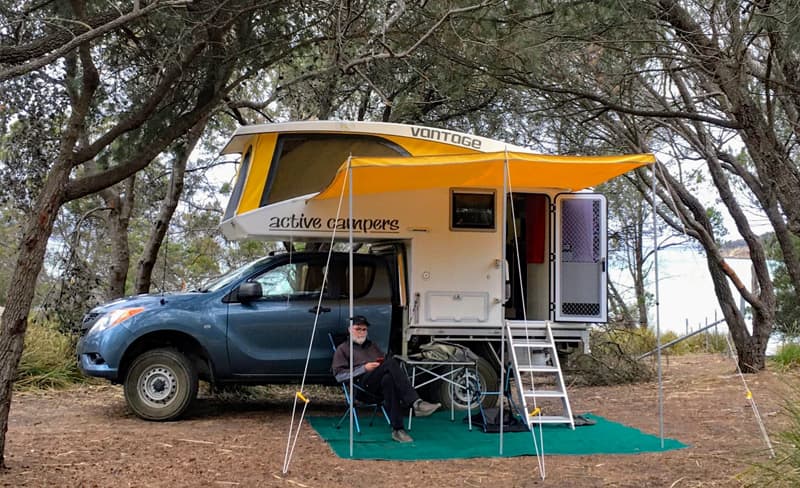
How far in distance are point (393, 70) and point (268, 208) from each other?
4.70m

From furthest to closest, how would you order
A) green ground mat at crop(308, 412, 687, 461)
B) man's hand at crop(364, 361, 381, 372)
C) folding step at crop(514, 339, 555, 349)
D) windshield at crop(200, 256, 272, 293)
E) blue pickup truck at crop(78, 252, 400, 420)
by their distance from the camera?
windshield at crop(200, 256, 272, 293) < blue pickup truck at crop(78, 252, 400, 420) < folding step at crop(514, 339, 555, 349) < man's hand at crop(364, 361, 381, 372) < green ground mat at crop(308, 412, 687, 461)

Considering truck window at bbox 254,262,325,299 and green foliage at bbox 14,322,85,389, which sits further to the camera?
green foliage at bbox 14,322,85,389

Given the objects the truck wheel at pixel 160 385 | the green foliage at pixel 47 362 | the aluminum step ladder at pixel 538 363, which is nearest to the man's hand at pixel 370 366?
the aluminum step ladder at pixel 538 363

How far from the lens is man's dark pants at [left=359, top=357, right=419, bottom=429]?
24.6 feet

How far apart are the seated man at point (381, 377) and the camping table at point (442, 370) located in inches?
13.0

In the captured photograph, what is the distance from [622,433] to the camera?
795 centimetres

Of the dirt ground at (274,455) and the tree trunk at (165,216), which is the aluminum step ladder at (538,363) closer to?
the dirt ground at (274,455)

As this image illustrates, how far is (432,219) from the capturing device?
8.71 metres

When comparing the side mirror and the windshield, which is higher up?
the windshield

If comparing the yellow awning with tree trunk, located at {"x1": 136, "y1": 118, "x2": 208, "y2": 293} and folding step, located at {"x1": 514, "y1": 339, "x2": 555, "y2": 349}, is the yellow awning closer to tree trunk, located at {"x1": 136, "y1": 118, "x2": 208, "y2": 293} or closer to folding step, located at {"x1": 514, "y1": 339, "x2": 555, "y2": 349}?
folding step, located at {"x1": 514, "y1": 339, "x2": 555, "y2": 349}

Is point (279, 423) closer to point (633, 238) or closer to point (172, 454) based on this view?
point (172, 454)

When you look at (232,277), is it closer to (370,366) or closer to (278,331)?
(278,331)

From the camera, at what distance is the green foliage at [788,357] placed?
12.6 meters

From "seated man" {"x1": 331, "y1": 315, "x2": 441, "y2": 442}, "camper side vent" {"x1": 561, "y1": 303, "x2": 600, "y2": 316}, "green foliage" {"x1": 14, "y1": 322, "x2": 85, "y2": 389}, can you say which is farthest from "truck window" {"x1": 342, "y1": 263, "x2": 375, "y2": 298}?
"green foliage" {"x1": 14, "y1": 322, "x2": 85, "y2": 389}
